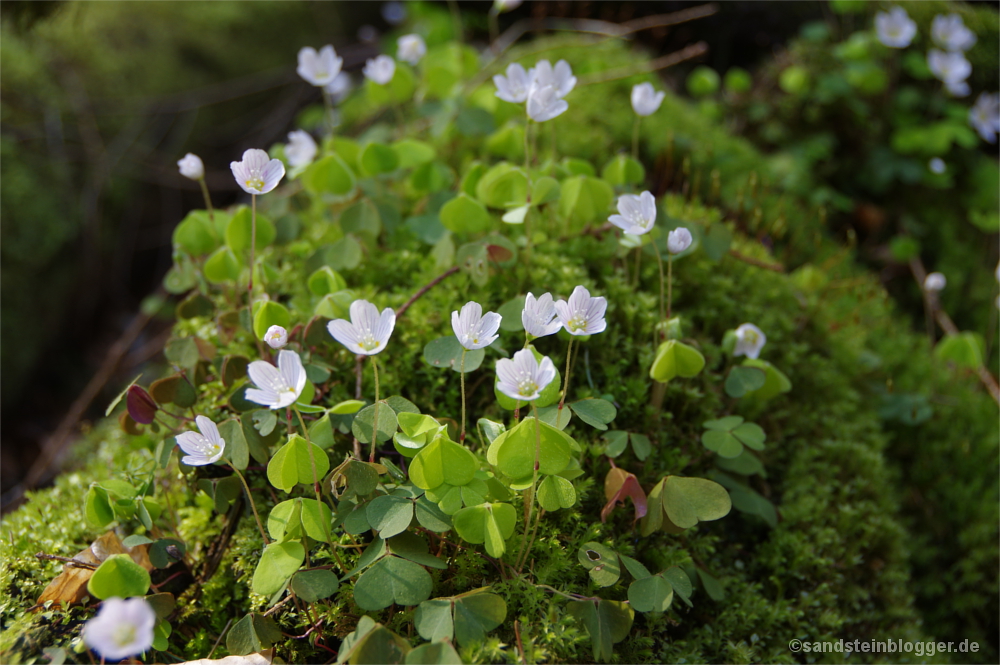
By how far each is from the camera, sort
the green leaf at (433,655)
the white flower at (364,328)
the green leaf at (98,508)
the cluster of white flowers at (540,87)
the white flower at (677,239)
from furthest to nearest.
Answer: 1. the cluster of white flowers at (540,87)
2. the white flower at (677,239)
3. the green leaf at (98,508)
4. the white flower at (364,328)
5. the green leaf at (433,655)

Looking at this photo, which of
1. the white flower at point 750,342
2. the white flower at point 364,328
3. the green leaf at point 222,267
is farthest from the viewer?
the green leaf at point 222,267

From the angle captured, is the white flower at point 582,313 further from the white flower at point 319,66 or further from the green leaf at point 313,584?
the white flower at point 319,66

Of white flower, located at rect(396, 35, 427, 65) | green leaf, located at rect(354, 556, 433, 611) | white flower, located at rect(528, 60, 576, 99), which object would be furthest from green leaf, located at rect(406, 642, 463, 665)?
white flower, located at rect(396, 35, 427, 65)

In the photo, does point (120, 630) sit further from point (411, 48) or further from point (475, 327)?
point (411, 48)

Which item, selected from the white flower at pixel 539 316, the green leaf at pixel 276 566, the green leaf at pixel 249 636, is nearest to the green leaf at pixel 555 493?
the white flower at pixel 539 316

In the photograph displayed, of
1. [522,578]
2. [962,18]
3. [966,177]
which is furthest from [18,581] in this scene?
[962,18]

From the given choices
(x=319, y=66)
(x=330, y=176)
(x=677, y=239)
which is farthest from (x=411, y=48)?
(x=677, y=239)

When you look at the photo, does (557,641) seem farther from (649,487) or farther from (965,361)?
(965,361)
